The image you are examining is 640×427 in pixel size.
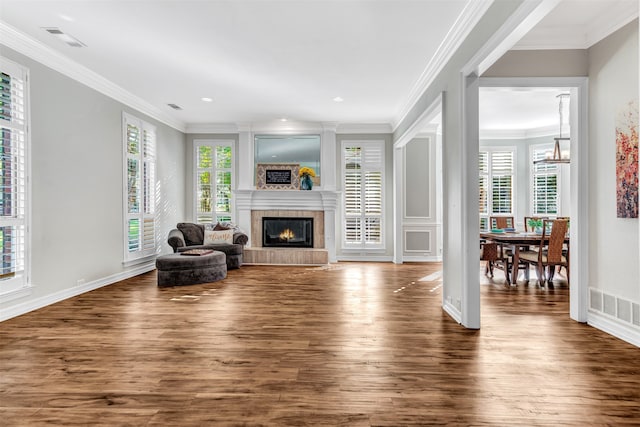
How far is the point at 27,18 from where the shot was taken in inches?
134

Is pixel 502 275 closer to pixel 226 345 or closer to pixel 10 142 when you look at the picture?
pixel 226 345

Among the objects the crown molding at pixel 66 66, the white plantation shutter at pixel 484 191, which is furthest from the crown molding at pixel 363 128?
the crown molding at pixel 66 66

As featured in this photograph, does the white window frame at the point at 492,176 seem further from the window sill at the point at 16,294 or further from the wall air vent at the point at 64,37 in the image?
the window sill at the point at 16,294

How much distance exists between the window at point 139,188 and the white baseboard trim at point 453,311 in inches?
195

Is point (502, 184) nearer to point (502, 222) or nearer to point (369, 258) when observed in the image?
point (502, 222)

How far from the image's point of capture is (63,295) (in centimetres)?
436

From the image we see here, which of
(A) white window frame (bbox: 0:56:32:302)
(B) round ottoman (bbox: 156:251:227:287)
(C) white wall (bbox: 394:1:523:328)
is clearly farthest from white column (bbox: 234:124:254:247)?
(C) white wall (bbox: 394:1:523:328)

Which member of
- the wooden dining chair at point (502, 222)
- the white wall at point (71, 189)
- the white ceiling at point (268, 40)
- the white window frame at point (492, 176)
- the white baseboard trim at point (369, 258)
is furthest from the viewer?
the white window frame at point (492, 176)

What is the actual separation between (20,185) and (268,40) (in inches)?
122

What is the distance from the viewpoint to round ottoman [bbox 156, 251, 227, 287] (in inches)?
205

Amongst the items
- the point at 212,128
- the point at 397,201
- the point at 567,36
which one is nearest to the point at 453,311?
the point at 567,36

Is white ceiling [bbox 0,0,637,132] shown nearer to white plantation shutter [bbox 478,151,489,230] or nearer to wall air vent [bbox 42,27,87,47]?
wall air vent [bbox 42,27,87,47]

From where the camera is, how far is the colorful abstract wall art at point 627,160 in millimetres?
2918

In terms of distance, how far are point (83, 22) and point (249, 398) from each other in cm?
382
